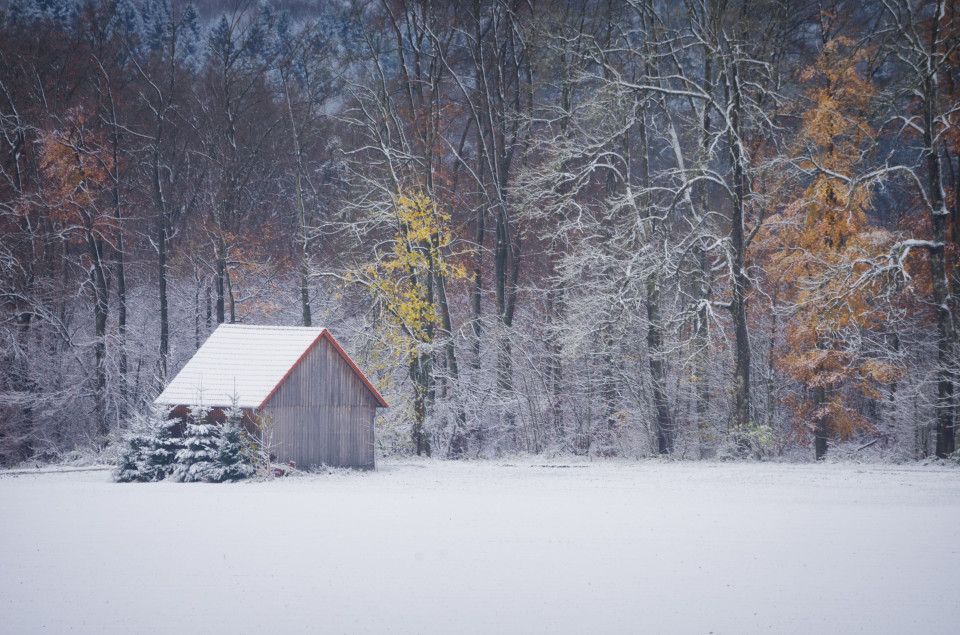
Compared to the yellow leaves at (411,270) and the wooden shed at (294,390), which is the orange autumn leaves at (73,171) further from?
the yellow leaves at (411,270)

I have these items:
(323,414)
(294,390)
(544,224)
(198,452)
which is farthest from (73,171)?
(544,224)

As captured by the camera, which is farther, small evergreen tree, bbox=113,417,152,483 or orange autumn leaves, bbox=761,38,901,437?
small evergreen tree, bbox=113,417,152,483

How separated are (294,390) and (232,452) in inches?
107

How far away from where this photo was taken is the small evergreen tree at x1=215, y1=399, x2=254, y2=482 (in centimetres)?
2255

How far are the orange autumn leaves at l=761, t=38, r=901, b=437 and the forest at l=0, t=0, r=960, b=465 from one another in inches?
5.4

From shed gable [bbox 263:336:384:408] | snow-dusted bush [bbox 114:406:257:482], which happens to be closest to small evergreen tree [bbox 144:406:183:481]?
snow-dusted bush [bbox 114:406:257:482]

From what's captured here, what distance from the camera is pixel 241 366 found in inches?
987

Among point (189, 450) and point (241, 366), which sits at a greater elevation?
point (241, 366)

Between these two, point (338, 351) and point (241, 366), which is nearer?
point (241, 366)

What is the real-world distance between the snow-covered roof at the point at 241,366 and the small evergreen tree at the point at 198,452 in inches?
31.6

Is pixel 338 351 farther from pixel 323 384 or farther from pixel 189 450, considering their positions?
pixel 189 450

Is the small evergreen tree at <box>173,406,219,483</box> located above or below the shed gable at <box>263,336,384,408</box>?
below

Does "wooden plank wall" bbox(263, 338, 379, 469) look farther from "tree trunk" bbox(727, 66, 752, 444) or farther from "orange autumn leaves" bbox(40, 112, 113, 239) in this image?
"orange autumn leaves" bbox(40, 112, 113, 239)

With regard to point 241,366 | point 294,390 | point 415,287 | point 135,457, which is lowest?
point 135,457
